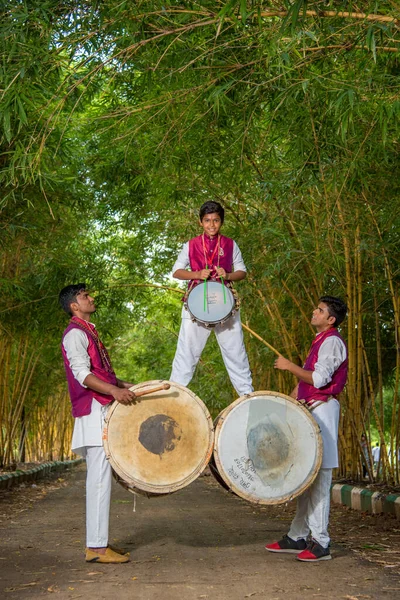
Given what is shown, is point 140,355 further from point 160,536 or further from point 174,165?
point 160,536

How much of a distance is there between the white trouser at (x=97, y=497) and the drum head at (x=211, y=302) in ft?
3.26

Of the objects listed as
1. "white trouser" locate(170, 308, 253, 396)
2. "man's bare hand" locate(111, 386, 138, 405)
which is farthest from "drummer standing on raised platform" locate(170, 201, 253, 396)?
"man's bare hand" locate(111, 386, 138, 405)

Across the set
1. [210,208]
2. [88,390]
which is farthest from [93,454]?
[210,208]

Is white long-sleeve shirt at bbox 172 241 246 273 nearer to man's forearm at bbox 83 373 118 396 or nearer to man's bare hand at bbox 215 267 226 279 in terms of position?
man's bare hand at bbox 215 267 226 279

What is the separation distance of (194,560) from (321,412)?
3.75ft

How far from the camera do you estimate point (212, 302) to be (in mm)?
5031

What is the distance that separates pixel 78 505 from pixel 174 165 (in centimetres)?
418

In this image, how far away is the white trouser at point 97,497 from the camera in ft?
15.5

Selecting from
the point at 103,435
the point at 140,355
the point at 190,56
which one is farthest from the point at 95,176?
the point at 140,355

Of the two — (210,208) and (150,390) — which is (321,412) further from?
(210,208)

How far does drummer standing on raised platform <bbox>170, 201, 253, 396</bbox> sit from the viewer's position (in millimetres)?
5121

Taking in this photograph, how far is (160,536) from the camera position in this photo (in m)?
6.01

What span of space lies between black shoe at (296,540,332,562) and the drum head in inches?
55.7

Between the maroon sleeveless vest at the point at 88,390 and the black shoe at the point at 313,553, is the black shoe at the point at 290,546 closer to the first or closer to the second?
the black shoe at the point at 313,553
